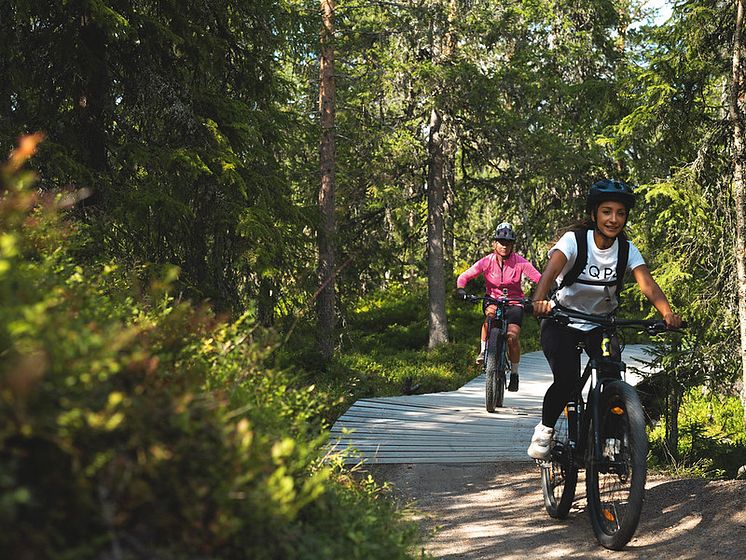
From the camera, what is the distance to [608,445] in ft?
17.7

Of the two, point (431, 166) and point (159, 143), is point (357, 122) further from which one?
point (159, 143)

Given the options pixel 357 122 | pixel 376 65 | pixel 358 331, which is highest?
pixel 376 65

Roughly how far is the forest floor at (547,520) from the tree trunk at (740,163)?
328 centimetres

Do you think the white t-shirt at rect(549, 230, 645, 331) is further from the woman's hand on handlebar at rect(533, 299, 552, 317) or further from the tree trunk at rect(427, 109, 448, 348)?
the tree trunk at rect(427, 109, 448, 348)

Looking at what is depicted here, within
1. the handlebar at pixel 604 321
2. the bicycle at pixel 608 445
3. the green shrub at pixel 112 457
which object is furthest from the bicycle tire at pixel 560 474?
the green shrub at pixel 112 457

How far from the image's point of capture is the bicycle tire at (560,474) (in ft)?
19.8

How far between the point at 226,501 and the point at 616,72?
21.6m

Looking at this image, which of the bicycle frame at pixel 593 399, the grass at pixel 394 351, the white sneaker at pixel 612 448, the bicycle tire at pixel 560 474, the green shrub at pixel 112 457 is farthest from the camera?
the grass at pixel 394 351

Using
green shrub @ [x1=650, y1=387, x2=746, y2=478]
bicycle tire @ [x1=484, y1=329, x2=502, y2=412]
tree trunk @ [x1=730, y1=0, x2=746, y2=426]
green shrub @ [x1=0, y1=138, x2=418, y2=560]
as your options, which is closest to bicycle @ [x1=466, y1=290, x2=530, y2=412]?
bicycle tire @ [x1=484, y1=329, x2=502, y2=412]

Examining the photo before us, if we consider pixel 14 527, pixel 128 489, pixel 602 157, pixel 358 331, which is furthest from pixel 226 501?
pixel 358 331

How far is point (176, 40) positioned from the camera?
28.7 ft

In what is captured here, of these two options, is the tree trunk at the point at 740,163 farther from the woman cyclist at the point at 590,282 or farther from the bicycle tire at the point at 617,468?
the bicycle tire at the point at 617,468

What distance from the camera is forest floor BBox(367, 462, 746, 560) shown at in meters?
5.55

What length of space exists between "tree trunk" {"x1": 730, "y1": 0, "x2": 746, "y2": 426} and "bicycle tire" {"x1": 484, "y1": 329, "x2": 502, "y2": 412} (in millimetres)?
2952
